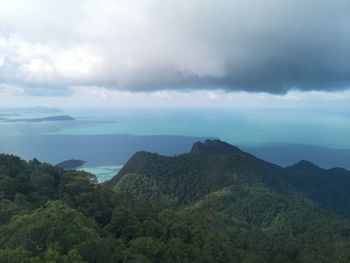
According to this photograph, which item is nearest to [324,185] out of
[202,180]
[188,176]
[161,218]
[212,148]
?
[212,148]

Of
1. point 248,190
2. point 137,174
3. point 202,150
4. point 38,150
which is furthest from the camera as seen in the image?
point 38,150

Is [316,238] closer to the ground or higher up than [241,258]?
closer to the ground

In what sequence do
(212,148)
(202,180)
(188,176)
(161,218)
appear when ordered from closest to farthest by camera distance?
(161,218) → (202,180) → (188,176) → (212,148)

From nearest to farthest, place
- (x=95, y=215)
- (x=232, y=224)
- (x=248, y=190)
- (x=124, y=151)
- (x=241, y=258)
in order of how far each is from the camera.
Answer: (x=241, y=258) → (x=95, y=215) → (x=232, y=224) → (x=248, y=190) → (x=124, y=151)

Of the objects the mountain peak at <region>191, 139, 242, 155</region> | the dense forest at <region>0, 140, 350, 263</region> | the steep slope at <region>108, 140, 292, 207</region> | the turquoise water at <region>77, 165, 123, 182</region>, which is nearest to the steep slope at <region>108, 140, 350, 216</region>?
the steep slope at <region>108, 140, 292, 207</region>

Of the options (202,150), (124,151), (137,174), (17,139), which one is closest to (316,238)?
(137,174)

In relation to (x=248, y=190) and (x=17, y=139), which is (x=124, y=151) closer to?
(x=17, y=139)

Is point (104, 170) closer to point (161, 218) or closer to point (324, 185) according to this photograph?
point (324, 185)

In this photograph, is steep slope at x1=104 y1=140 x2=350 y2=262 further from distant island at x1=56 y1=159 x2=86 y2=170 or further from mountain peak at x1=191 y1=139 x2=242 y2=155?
distant island at x1=56 y1=159 x2=86 y2=170
